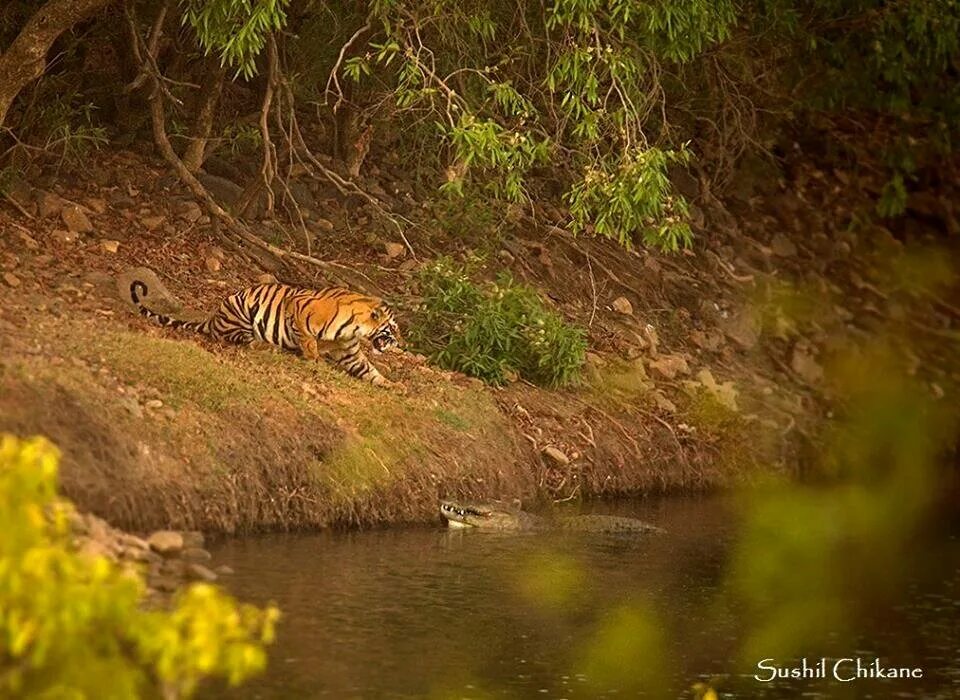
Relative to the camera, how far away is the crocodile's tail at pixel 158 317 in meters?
15.3

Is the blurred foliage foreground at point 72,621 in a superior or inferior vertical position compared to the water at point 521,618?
superior

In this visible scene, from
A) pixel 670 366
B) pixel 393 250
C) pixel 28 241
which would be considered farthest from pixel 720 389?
pixel 28 241

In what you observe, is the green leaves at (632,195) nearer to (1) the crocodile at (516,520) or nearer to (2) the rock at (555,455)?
(2) the rock at (555,455)

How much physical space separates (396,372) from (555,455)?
137 cm

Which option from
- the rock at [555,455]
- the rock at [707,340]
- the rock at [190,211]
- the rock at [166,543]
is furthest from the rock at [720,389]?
the rock at [166,543]

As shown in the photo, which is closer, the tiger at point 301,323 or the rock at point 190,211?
the tiger at point 301,323

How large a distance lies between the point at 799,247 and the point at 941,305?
1645 mm

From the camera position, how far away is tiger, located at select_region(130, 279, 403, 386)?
15.4 meters

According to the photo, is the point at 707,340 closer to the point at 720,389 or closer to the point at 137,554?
the point at 720,389

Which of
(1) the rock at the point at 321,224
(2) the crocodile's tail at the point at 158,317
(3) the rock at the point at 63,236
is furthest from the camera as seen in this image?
(1) the rock at the point at 321,224

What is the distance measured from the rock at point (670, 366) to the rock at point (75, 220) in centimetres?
501

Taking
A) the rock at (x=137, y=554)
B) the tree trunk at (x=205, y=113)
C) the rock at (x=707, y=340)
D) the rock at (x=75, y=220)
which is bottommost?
the rock at (x=137, y=554)

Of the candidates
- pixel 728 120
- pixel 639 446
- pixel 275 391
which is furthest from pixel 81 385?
pixel 728 120

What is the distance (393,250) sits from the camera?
18.1m
